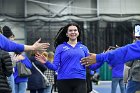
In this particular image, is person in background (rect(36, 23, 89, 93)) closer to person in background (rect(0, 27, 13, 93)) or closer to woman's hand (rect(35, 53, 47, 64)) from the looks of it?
woman's hand (rect(35, 53, 47, 64))

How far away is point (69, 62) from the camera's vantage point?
294 inches

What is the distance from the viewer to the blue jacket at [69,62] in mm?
7434

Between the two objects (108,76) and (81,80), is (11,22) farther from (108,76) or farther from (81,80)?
(81,80)

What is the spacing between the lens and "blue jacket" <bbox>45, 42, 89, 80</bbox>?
743cm

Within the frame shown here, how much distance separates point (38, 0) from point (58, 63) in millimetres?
20834

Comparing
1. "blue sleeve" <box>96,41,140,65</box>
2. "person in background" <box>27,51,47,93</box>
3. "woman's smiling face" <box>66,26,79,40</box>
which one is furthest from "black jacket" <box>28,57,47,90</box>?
"blue sleeve" <box>96,41,140,65</box>

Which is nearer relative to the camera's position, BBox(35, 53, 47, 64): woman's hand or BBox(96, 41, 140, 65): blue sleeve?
BBox(96, 41, 140, 65): blue sleeve

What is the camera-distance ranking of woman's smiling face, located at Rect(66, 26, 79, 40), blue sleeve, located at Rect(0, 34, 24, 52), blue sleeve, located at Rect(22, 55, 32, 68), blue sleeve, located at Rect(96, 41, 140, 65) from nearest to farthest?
blue sleeve, located at Rect(96, 41, 140, 65) < blue sleeve, located at Rect(0, 34, 24, 52) < woman's smiling face, located at Rect(66, 26, 79, 40) < blue sleeve, located at Rect(22, 55, 32, 68)

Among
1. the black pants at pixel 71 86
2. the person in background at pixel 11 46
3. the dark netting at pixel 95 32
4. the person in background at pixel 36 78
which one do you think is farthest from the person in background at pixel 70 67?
the dark netting at pixel 95 32

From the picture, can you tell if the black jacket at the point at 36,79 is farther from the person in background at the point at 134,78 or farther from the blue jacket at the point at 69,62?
the person in background at the point at 134,78

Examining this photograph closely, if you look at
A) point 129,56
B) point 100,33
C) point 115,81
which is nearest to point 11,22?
point 100,33

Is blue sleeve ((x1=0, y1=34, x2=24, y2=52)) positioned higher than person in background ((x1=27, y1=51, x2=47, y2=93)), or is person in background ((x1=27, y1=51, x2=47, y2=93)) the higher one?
blue sleeve ((x1=0, y1=34, x2=24, y2=52))

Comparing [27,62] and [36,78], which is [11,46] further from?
[36,78]

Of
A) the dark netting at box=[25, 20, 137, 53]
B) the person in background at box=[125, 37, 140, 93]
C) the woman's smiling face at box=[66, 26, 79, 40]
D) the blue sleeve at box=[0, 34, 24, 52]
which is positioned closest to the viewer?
the blue sleeve at box=[0, 34, 24, 52]
